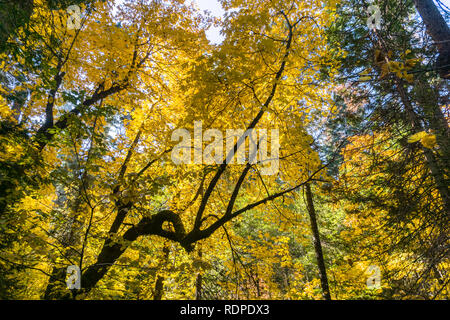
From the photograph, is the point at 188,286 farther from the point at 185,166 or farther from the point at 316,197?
the point at 316,197

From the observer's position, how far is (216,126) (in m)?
4.09

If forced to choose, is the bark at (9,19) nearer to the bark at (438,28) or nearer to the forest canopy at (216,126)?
the forest canopy at (216,126)

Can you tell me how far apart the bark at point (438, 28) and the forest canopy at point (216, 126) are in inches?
0.8

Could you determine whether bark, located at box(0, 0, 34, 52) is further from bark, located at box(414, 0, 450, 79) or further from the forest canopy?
bark, located at box(414, 0, 450, 79)

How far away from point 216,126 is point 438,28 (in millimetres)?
4718

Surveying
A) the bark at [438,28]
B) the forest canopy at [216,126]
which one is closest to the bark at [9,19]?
the forest canopy at [216,126]

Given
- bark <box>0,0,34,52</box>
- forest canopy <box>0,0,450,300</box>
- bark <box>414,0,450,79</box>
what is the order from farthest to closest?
bark <box>414,0,450,79</box> → forest canopy <box>0,0,450,300</box> → bark <box>0,0,34,52</box>

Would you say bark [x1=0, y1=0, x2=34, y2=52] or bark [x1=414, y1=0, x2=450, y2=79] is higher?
bark [x1=414, y1=0, x2=450, y2=79]

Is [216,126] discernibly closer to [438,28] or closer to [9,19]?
[9,19]

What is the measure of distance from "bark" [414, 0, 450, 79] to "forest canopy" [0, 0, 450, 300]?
0.07 ft

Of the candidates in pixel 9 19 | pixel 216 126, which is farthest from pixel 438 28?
pixel 9 19

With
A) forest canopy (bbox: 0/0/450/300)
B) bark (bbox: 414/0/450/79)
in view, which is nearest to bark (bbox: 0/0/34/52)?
forest canopy (bbox: 0/0/450/300)

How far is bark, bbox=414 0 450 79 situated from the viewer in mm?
3904
